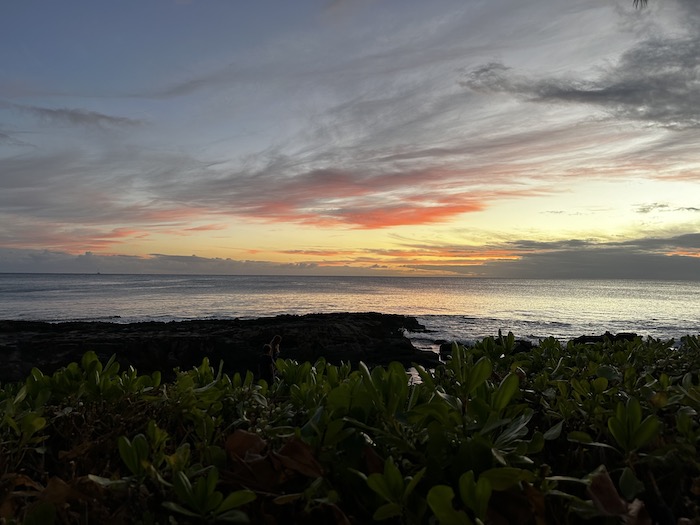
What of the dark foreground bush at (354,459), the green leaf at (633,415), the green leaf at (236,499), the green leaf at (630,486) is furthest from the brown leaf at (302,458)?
the green leaf at (633,415)

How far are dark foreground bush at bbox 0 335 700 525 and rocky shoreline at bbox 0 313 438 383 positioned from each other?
15.7 meters

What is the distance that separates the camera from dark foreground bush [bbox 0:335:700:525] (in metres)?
1.00

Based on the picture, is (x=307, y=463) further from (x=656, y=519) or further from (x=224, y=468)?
(x=656, y=519)

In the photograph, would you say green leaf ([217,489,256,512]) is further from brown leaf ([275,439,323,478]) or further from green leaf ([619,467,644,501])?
green leaf ([619,467,644,501])

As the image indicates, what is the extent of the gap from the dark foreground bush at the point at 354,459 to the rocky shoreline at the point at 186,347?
15.7 m

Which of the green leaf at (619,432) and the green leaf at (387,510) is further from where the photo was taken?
the green leaf at (619,432)

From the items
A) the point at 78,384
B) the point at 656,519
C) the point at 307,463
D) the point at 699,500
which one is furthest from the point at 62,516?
the point at 699,500

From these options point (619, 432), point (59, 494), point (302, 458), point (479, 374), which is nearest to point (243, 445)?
point (302, 458)

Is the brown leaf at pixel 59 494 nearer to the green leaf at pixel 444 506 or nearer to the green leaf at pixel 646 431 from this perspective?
the green leaf at pixel 444 506

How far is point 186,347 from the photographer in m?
20.2

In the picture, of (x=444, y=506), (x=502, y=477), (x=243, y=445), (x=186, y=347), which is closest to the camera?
(x=444, y=506)

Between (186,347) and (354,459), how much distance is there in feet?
67.3

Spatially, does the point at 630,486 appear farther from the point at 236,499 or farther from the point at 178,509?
the point at 178,509

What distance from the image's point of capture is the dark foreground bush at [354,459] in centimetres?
100
